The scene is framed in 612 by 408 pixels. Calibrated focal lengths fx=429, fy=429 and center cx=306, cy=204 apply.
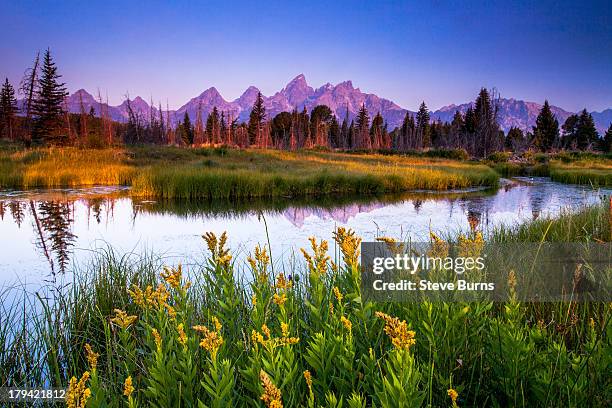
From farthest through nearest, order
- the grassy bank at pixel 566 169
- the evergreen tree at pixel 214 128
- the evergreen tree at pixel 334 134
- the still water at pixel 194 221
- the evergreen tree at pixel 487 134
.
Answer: the evergreen tree at pixel 334 134 < the evergreen tree at pixel 214 128 < the evergreen tree at pixel 487 134 < the grassy bank at pixel 566 169 < the still water at pixel 194 221

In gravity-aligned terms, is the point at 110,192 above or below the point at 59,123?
below

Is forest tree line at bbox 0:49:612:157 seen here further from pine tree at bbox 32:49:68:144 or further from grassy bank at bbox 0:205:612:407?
grassy bank at bbox 0:205:612:407

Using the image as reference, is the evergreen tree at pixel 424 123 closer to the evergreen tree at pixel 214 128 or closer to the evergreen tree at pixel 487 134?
the evergreen tree at pixel 487 134

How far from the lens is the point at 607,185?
2148 centimetres

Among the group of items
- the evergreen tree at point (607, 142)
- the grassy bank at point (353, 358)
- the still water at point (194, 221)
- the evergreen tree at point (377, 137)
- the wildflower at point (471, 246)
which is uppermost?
the evergreen tree at point (377, 137)

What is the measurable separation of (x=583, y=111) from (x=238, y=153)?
56471 mm

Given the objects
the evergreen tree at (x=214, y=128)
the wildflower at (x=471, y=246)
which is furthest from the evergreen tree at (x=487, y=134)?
the wildflower at (x=471, y=246)

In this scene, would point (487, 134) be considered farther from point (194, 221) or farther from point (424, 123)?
point (194, 221)

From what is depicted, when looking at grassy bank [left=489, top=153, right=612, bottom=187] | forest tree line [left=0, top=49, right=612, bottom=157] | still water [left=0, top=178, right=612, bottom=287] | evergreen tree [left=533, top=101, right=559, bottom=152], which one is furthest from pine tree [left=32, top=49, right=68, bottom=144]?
evergreen tree [left=533, top=101, right=559, bottom=152]

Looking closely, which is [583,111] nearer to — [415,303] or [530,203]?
[530,203]

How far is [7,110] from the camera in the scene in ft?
163

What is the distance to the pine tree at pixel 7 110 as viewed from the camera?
49775 millimetres

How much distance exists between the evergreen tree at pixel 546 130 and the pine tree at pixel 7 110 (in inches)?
2613

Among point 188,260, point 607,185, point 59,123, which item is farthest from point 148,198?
point 59,123
